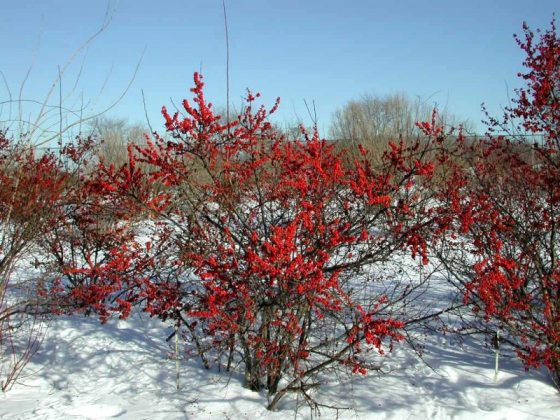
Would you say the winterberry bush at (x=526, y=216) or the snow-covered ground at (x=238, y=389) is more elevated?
the winterberry bush at (x=526, y=216)

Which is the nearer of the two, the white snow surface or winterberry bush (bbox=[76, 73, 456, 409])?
winterberry bush (bbox=[76, 73, 456, 409])

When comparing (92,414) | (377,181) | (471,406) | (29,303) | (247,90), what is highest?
(247,90)

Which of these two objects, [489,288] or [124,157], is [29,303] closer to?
[489,288]

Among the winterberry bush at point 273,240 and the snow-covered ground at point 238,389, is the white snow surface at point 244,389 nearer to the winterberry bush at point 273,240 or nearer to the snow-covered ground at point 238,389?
the snow-covered ground at point 238,389

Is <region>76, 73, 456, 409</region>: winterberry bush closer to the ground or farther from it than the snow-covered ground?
farther from it

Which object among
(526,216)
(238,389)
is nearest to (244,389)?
(238,389)

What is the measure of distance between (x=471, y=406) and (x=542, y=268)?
1.38 meters

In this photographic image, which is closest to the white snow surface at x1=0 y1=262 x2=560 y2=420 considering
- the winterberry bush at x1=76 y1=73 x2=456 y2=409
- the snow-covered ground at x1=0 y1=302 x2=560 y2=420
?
the snow-covered ground at x1=0 y1=302 x2=560 y2=420

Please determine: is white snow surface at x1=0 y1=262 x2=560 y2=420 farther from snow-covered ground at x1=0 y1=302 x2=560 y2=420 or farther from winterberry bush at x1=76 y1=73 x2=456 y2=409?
winterberry bush at x1=76 y1=73 x2=456 y2=409

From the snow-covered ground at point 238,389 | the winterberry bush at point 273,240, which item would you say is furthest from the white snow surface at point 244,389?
the winterberry bush at point 273,240

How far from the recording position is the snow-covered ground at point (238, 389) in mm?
4117

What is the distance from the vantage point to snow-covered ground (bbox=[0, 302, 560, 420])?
162 inches

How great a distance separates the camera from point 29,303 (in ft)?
17.1

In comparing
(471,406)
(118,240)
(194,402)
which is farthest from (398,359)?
(118,240)
